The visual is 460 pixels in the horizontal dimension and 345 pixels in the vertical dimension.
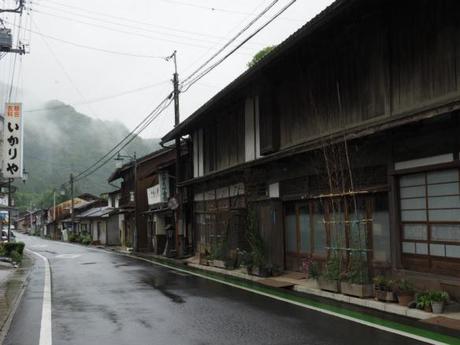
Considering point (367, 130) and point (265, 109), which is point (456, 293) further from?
point (265, 109)

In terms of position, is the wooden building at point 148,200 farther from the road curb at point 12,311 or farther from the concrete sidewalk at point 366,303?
the concrete sidewalk at point 366,303

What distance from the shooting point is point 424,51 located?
11.4 meters

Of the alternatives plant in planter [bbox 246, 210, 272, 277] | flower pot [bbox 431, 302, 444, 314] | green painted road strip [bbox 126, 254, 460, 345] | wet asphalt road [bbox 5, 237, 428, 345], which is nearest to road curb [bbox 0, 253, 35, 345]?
wet asphalt road [bbox 5, 237, 428, 345]

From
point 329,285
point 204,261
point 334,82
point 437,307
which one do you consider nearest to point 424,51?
point 334,82

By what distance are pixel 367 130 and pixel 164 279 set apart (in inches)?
355

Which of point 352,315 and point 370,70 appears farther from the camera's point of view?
point 370,70

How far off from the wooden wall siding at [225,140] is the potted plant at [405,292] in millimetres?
12143

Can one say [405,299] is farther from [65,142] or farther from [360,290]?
[65,142]

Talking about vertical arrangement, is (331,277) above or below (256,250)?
below

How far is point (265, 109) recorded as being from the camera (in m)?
19.2

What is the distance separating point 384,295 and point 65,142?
7892cm

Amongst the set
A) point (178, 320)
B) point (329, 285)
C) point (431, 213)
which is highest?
point (431, 213)

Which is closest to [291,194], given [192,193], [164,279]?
[164,279]

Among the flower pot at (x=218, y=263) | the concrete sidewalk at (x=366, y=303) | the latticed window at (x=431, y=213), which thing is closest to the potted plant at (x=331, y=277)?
the concrete sidewalk at (x=366, y=303)
